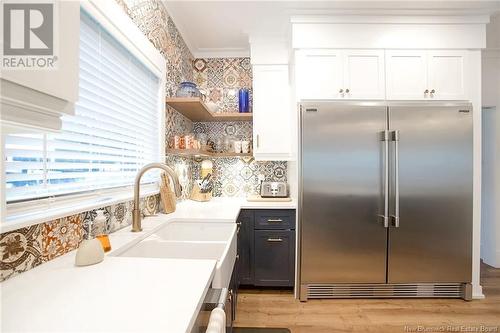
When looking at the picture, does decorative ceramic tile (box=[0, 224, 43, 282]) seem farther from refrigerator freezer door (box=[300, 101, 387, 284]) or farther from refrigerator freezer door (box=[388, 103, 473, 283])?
refrigerator freezer door (box=[388, 103, 473, 283])

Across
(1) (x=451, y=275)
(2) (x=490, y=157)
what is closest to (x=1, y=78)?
(1) (x=451, y=275)

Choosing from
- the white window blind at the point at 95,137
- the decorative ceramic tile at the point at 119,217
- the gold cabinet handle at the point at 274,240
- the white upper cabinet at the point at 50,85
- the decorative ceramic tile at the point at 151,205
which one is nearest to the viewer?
the white upper cabinet at the point at 50,85

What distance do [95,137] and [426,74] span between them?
265 cm

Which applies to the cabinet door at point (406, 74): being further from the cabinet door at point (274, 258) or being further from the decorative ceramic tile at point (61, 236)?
the decorative ceramic tile at point (61, 236)

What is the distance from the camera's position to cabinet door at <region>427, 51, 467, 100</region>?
2225mm

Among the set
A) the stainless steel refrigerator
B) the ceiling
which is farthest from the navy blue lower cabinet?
the ceiling

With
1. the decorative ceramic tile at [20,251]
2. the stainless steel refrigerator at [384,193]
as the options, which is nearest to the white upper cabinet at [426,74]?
the stainless steel refrigerator at [384,193]

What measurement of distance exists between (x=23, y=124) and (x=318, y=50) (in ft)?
7.32

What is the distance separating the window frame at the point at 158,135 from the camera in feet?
2.85

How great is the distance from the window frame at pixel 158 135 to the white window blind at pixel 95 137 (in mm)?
35

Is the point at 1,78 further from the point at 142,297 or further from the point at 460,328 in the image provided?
the point at 460,328

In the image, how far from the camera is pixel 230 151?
2959mm

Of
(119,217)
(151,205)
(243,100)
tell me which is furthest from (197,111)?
(119,217)

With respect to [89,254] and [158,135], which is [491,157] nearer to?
[158,135]
